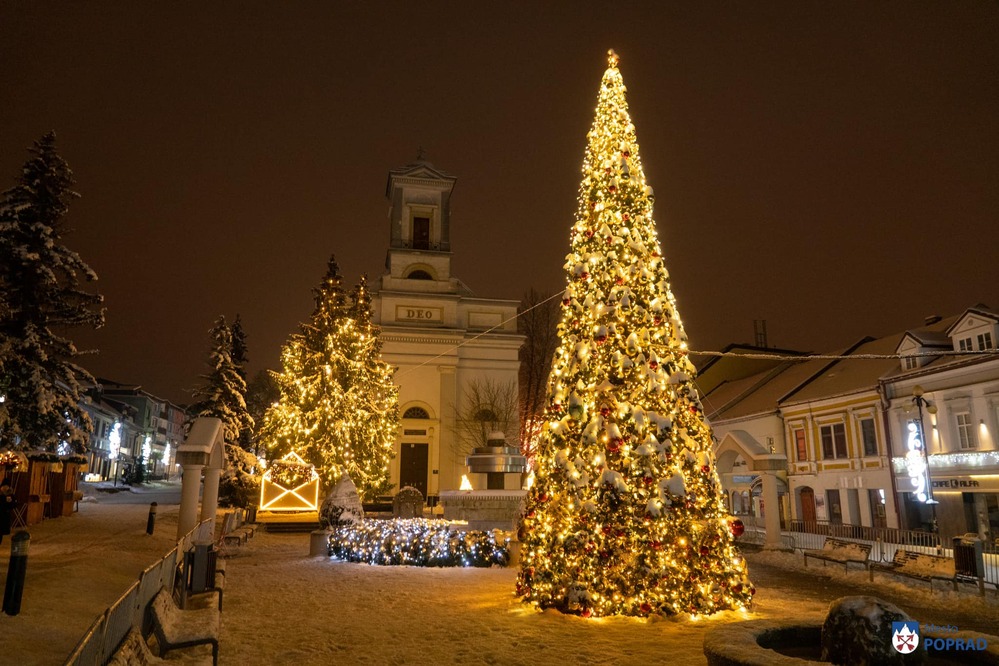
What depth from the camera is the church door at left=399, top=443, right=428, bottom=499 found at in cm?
3659

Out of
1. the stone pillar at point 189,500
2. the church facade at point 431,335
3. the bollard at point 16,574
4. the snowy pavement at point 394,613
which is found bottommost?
the snowy pavement at point 394,613

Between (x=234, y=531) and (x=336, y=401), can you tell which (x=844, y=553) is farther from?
(x=336, y=401)

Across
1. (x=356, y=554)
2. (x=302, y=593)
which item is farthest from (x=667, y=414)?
(x=356, y=554)

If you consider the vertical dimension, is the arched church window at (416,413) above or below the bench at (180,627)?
above

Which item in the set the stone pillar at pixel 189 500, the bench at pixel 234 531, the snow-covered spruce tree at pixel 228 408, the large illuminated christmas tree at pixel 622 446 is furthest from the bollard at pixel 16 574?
the snow-covered spruce tree at pixel 228 408

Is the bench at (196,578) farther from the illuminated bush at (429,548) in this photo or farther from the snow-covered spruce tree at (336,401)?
the snow-covered spruce tree at (336,401)

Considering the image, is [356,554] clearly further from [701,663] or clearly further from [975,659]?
[975,659]

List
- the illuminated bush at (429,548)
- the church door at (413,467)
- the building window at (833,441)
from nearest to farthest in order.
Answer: the illuminated bush at (429,548)
the building window at (833,441)
the church door at (413,467)

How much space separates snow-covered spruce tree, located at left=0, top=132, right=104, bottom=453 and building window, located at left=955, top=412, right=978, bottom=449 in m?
29.6

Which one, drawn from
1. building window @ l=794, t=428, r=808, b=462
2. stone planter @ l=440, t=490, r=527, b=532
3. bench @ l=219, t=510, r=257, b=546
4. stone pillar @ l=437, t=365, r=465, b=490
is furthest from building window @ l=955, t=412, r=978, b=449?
bench @ l=219, t=510, r=257, b=546

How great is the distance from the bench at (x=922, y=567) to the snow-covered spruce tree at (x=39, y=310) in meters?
21.9

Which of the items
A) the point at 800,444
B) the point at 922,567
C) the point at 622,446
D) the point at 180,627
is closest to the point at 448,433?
the point at 800,444

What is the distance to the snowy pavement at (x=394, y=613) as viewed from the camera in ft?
23.8

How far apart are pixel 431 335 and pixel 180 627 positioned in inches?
1253
